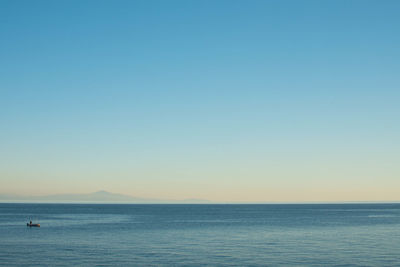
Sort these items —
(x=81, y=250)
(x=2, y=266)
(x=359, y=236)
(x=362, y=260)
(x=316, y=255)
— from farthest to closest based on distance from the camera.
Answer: (x=359, y=236) < (x=81, y=250) < (x=316, y=255) < (x=362, y=260) < (x=2, y=266)

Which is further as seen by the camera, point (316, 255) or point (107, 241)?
point (107, 241)

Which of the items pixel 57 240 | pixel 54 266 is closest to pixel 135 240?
pixel 57 240

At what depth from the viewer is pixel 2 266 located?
43.6 meters

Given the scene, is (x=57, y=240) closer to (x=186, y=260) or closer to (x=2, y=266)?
(x=2, y=266)

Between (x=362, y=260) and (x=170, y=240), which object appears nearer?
(x=362, y=260)

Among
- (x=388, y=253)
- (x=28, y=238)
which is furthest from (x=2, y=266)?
(x=388, y=253)

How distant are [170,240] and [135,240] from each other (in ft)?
18.4

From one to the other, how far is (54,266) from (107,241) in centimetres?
2231

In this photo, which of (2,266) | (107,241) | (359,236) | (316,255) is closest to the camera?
(2,266)

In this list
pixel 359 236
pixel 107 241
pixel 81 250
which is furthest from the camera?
pixel 359 236

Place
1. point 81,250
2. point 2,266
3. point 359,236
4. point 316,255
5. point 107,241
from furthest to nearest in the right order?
1. point 359,236
2. point 107,241
3. point 81,250
4. point 316,255
5. point 2,266

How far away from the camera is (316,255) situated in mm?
51125

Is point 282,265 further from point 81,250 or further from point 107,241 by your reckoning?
point 107,241

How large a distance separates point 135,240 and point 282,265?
30120 mm
